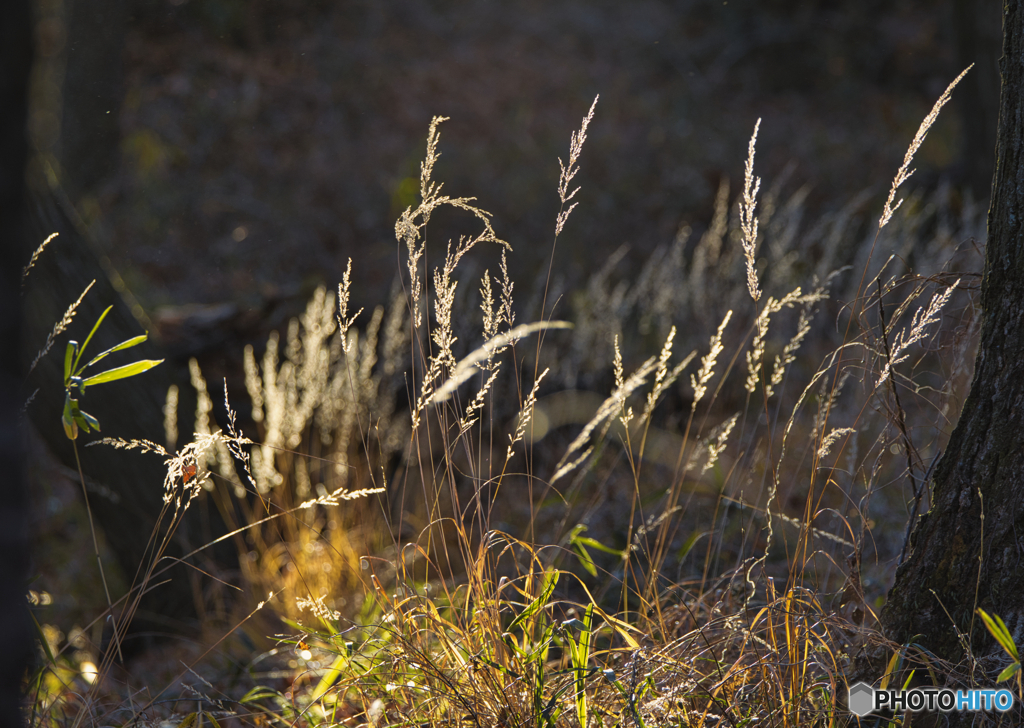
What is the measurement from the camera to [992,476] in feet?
4.06

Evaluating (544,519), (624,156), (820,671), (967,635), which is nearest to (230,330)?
(544,519)

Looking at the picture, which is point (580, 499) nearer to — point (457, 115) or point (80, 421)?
point (80, 421)

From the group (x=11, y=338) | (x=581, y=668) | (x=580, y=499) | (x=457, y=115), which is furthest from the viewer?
(x=457, y=115)

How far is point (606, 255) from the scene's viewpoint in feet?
19.6

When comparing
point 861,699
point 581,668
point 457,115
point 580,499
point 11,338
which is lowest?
point 580,499

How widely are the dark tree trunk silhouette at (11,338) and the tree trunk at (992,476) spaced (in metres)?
1.44

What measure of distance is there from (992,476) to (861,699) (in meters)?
0.49

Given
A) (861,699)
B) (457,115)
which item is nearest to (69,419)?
(861,699)

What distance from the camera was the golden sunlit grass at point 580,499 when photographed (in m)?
1.35

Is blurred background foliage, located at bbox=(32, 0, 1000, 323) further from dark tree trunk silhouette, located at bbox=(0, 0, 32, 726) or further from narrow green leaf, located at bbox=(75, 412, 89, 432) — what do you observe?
dark tree trunk silhouette, located at bbox=(0, 0, 32, 726)

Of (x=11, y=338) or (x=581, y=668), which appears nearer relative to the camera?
(x=11, y=338)

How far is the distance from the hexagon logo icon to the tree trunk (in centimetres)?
12

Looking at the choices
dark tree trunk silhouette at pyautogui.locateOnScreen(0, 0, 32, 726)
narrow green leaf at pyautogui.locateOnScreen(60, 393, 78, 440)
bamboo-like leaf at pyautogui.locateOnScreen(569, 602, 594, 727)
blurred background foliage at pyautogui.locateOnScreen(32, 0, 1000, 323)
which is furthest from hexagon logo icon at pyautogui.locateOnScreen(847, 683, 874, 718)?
blurred background foliage at pyautogui.locateOnScreen(32, 0, 1000, 323)

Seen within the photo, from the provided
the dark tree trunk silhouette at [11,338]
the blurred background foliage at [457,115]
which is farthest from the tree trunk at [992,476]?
the blurred background foliage at [457,115]
